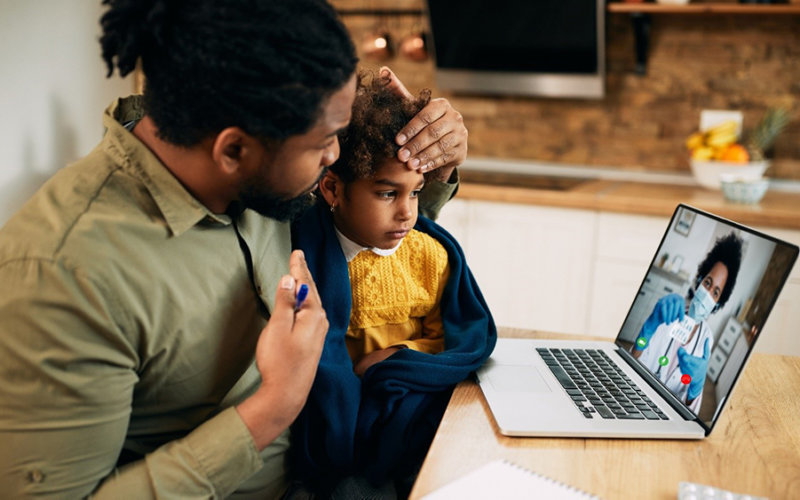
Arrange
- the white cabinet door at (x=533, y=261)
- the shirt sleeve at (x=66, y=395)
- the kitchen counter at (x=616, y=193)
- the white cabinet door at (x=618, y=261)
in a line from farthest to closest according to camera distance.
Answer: the white cabinet door at (x=533, y=261) < the white cabinet door at (x=618, y=261) < the kitchen counter at (x=616, y=193) < the shirt sleeve at (x=66, y=395)

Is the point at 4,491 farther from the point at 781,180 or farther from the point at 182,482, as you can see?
the point at 781,180

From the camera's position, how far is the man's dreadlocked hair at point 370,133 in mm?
1298

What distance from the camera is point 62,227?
33.8 inches

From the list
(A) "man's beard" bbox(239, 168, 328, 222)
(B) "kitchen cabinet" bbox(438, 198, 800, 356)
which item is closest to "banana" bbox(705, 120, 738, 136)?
(B) "kitchen cabinet" bbox(438, 198, 800, 356)

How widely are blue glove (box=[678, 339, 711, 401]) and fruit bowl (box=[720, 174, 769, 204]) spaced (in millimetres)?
1876

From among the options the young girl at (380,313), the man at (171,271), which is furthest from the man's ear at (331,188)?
the man at (171,271)

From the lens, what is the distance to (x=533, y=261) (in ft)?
9.82

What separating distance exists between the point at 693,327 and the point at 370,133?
65cm

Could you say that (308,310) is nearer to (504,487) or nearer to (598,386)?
(504,487)

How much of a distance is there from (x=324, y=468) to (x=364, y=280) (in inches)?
15.1

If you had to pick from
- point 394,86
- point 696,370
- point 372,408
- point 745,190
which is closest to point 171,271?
point 372,408

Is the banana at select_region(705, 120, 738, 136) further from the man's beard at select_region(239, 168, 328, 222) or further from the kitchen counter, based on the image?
the man's beard at select_region(239, 168, 328, 222)

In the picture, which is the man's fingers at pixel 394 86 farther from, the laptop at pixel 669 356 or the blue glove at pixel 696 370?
the blue glove at pixel 696 370

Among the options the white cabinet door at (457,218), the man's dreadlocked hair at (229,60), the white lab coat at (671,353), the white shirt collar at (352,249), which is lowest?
the white cabinet door at (457,218)
